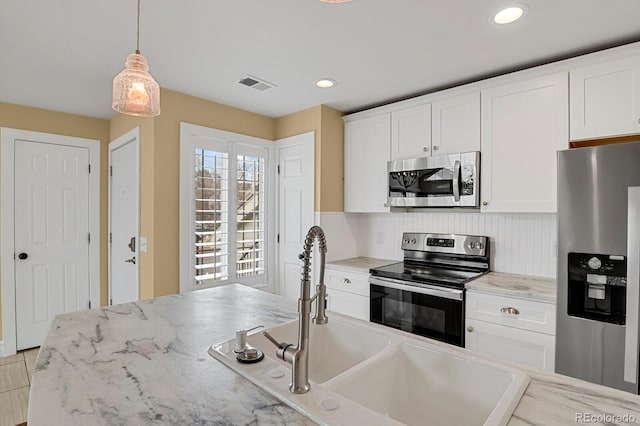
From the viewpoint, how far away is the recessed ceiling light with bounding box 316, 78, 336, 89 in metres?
2.55

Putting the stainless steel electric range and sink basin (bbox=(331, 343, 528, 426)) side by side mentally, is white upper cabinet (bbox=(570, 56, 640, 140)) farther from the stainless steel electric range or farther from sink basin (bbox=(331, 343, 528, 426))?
sink basin (bbox=(331, 343, 528, 426))

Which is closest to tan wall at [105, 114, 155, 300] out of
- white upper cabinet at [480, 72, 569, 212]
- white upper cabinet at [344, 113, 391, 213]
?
white upper cabinet at [344, 113, 391, 213]

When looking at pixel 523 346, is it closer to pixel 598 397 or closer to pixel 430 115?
pixel 598 397

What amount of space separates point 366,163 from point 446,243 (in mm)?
1019

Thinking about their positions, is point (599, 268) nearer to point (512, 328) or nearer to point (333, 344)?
point (512, 328)

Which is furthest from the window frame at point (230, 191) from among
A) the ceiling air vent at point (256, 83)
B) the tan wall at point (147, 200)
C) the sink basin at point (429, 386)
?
the sink basin at point (429, 386)

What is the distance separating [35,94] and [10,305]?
1981mm

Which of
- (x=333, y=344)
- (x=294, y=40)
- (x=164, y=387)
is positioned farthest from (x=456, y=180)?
(x=164, y=387)

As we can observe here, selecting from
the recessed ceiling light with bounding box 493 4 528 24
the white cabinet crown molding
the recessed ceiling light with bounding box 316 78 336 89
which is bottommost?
the white cabinet crown molding

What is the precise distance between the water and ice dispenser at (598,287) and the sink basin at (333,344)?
49.2 inches

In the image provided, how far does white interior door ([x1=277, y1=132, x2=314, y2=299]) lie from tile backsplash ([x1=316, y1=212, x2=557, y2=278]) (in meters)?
0.26

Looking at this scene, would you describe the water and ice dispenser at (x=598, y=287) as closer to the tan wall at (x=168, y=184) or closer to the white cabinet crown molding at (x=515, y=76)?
the white cabinet crown molding at (x=515, y=76)

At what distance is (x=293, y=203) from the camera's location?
3334 mm

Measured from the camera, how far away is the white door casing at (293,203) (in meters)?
3.19
